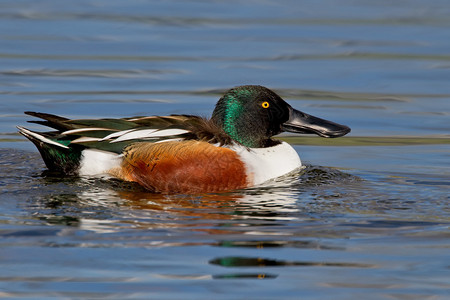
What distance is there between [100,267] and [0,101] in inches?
267

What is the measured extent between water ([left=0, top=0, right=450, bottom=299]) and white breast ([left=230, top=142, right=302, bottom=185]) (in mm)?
141

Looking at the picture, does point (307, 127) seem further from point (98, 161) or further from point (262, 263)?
point (262, 263)

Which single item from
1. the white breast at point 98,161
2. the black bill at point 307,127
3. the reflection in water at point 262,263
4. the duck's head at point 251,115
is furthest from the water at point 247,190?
the duck's head at point 251,115

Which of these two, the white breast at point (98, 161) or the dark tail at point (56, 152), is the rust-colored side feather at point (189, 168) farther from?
the dark tail at point (56, 152)

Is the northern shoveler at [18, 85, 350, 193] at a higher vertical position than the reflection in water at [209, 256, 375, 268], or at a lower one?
higher

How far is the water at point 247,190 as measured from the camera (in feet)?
19.0

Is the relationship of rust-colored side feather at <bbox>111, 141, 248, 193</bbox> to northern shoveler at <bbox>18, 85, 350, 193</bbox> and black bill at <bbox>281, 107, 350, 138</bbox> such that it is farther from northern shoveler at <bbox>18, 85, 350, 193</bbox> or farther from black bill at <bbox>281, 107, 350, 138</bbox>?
black bill at <bbox>281, 107, 350, 138</bbox>

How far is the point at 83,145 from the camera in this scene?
27.6 ft

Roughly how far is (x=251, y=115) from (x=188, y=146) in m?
0.85

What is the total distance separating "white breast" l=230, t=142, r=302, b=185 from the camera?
8.28 meters

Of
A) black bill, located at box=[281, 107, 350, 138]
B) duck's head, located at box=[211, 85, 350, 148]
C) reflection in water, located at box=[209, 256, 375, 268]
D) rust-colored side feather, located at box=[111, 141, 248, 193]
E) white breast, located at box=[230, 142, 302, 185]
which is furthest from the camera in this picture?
black bill, located at box=[281, 107, 350, 138]

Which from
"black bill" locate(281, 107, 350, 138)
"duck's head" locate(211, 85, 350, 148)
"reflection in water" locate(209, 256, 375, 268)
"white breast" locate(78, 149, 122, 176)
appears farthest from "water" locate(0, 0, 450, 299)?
"duck's head" locate(211, 85, 350, 148)

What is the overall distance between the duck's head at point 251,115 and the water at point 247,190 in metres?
0.51

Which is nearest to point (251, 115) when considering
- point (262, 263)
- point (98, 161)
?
point (98, 161)
